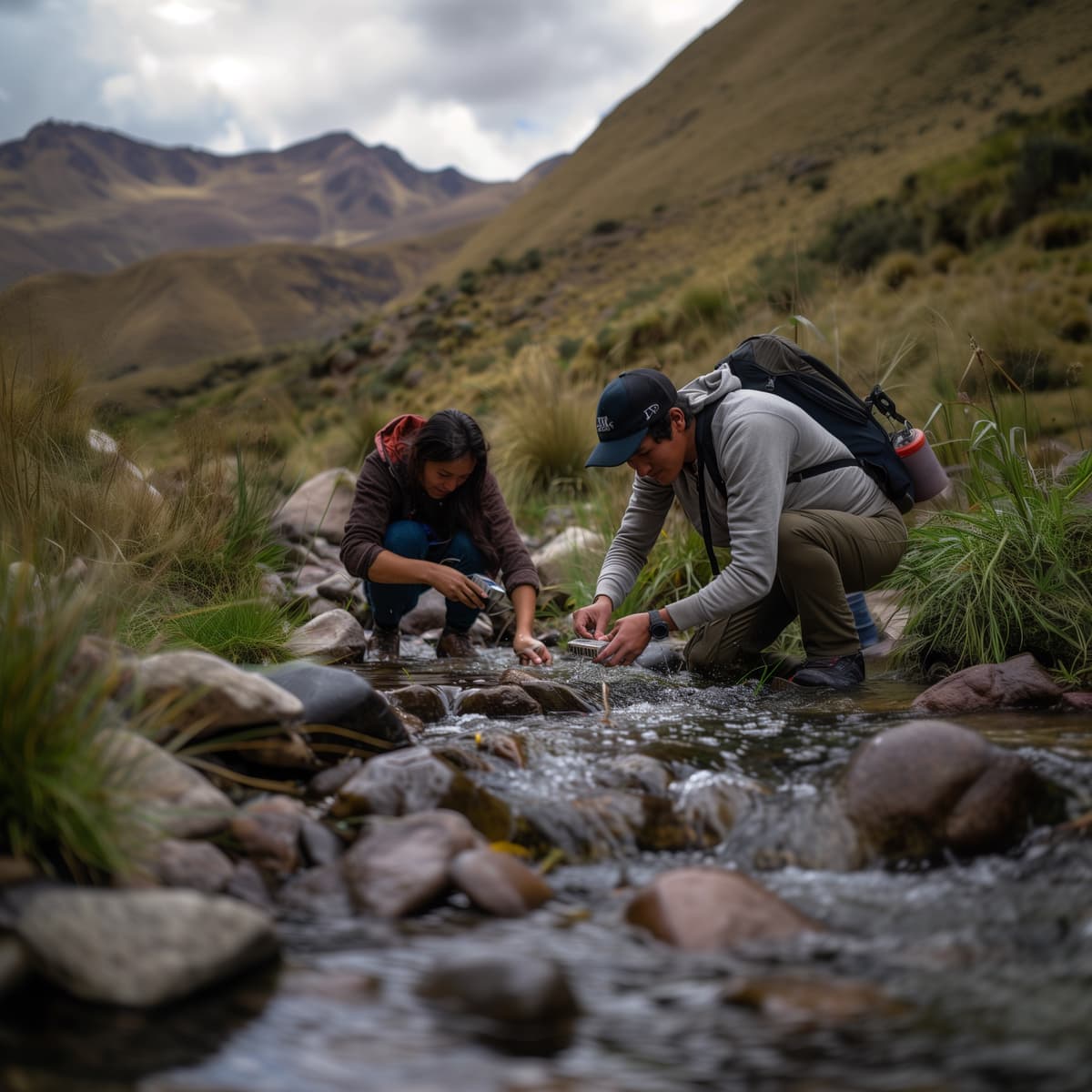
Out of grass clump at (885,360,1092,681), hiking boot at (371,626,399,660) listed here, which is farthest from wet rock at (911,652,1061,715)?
hiking boot at (371,626,399,660)

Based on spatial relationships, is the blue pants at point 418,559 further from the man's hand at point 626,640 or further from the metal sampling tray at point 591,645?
the man's hand at point 626,640

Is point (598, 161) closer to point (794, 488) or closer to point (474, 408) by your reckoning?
point (474, 408)

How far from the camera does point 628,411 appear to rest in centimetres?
329

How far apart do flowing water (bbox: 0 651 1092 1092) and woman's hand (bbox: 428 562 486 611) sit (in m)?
1.81

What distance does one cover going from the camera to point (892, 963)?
1.63m

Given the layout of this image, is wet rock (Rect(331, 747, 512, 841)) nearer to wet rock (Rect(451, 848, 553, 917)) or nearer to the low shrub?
wet rock (Rect(451, 848, 553, 917))

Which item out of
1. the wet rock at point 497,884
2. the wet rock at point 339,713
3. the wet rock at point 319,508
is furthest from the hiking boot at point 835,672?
the wet rock at point 319,508

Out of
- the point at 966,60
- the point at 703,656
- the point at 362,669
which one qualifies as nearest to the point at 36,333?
the point at 362,669

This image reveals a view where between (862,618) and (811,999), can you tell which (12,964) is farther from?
(862,618)

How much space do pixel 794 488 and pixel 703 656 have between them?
2.80 feet

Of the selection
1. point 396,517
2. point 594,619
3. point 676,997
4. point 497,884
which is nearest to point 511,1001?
point 676,997

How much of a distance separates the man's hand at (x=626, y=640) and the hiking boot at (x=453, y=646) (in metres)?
1.60

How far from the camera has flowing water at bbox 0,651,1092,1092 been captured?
4.33 feet

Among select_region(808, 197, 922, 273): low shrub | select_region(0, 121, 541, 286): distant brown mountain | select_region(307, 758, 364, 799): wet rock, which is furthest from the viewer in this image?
select_region(0, 121, 541, 286): distant brown mountain
